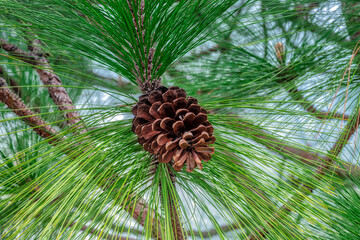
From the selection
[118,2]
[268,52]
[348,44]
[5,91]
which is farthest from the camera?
[268,52]

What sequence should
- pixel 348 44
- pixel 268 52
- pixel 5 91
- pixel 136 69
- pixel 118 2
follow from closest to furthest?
pixel 118 2 → pixel 136 69 → pixel 5 91 → pixel 348 44 → pixel 268 52

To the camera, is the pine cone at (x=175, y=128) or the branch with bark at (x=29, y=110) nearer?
the pine cone at (x=175, y=128)

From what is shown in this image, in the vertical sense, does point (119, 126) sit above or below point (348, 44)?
below

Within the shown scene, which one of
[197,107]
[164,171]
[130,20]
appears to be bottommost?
[164,171]

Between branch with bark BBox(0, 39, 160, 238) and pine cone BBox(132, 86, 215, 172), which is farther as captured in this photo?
branch with bark BBox(0, 39, 160, 238)

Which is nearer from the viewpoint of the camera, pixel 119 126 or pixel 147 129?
pixel 147 129

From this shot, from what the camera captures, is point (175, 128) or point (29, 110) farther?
point (29, 110)

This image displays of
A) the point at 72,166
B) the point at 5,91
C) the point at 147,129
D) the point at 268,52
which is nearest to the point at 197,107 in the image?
the point at 147,129

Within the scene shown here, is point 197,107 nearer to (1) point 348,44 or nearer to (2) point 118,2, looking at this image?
(2) point 118,2
